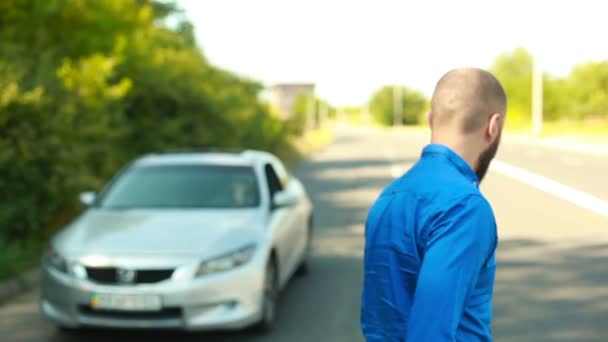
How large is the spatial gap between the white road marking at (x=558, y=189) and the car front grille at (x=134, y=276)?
385 inches

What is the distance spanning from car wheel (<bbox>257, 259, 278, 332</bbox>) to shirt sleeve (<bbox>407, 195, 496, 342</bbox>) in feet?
14.2

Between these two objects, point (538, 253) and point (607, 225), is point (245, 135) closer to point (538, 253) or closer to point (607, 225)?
point (607, 225)

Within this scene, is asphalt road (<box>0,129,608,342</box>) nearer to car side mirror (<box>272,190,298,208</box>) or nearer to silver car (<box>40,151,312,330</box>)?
silver car (<box>40,151,312,330</box>)

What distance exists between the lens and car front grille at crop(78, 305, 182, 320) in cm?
550

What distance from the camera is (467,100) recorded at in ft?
6.36

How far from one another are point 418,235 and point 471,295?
0.19 metres

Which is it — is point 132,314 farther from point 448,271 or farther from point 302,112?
point 302,112

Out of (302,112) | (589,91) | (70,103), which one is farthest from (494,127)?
(589,91)

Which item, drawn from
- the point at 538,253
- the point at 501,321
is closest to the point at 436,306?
the point at 501,321

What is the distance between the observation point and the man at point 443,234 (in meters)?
1.76

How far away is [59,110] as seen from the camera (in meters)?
10.4

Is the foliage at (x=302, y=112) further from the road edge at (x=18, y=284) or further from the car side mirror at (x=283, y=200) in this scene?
the car side mirror at (x=283, y=200)

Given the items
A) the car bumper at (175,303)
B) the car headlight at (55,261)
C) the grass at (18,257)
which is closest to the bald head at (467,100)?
the car bumper at (175,303)

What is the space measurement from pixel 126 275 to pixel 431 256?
13.3 ft
